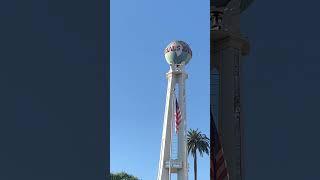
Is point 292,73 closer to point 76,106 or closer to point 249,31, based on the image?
point 249,31

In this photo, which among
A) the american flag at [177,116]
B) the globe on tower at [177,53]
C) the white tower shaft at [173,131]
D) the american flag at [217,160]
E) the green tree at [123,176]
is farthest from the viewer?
the green tree at [123,176]

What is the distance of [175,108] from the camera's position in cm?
3036

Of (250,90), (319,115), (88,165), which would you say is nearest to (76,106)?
(88,165)

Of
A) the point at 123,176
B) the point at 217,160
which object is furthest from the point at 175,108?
the point at 217,160

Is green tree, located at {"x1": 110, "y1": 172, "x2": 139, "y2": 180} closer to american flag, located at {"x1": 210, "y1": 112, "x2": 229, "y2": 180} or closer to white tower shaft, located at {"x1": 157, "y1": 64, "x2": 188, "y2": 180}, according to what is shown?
white tower shaft, located at {"x1": 157, "y1": 64, "x2": 188, "y2": 180}

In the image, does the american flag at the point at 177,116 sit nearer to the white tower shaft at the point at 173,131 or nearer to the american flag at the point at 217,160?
the white tower shaft at the point at 173,131

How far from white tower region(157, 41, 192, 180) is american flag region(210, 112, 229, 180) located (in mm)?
24349

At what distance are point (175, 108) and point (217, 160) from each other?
25.4 metres

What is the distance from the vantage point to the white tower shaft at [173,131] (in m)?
28.9

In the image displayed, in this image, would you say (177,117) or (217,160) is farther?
(177,117)

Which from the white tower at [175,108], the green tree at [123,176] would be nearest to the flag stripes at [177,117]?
the white tower at [175,108]

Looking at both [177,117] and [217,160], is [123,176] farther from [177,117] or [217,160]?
[217,160]

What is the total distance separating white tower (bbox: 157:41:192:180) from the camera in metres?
29.5

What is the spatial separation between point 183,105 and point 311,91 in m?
26.1
